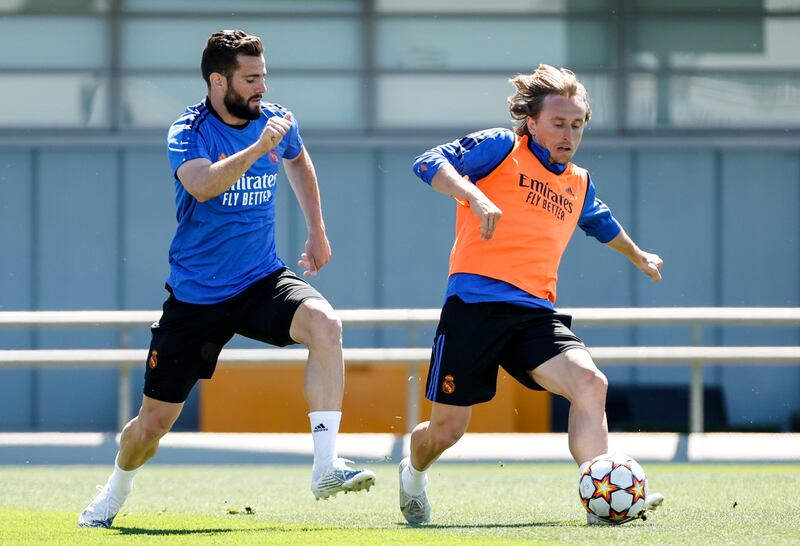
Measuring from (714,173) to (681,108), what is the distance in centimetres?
77

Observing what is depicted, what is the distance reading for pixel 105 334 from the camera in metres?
16.2

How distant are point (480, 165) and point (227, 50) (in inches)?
42.1

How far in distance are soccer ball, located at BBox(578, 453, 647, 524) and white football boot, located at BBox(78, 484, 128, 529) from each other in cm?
187

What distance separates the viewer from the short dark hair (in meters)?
6.02

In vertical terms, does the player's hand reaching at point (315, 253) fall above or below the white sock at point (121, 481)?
above

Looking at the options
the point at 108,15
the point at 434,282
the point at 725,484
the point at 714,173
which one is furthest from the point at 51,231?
the point at 725,484

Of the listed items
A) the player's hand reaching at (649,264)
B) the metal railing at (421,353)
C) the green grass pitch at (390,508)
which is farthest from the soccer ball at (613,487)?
the metal railing at (421,353)

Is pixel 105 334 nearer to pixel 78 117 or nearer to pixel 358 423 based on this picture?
pixel 78 117

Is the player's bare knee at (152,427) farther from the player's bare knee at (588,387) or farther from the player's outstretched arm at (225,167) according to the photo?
the player's bare knee at (588,387)

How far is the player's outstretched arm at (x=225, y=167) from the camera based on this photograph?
219 inches

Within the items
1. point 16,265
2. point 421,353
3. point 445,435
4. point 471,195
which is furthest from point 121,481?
point 16,265

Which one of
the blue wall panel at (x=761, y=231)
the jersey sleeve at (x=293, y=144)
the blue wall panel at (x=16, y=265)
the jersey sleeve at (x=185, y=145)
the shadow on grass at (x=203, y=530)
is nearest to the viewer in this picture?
the shadow on grass at (x=203, y=530)

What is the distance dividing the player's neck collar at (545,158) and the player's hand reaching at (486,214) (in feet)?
2.30

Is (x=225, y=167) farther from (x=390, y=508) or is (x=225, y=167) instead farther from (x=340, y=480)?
(x=390, y=508)
